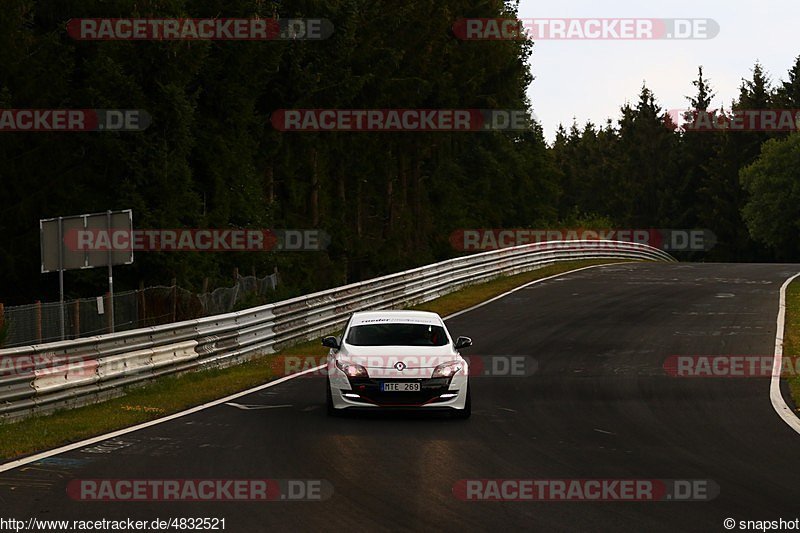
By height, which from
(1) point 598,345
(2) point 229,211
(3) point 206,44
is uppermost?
(3) point 206,44

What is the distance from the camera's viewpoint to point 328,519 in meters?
8.41

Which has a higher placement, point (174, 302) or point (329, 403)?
point (174, 302)

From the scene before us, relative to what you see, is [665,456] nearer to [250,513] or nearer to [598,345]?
[250,513]

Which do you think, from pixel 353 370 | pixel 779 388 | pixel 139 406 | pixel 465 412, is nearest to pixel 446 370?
pixel 465 412

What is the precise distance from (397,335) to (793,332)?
38.7ft

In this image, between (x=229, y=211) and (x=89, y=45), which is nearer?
(x=89, y=45)

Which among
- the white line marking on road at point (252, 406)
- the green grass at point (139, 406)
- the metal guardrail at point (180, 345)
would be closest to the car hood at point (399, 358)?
the white line marking on road at point (252, 406)

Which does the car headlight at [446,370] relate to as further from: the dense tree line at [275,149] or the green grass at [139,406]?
the dense tree line at [275,149]

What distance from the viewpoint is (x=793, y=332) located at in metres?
23.5

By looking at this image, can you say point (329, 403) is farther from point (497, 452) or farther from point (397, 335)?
point (497, 452)

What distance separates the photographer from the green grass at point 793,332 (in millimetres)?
16675

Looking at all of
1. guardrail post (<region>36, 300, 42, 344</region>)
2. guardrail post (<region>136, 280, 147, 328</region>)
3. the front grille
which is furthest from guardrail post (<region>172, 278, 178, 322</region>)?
the front grille

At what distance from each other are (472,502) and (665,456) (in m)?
3.02

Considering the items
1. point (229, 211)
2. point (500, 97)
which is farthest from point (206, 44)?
point (500, 97)
